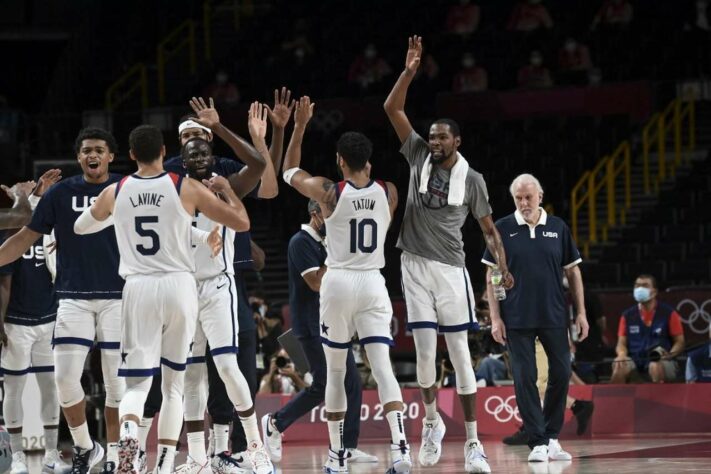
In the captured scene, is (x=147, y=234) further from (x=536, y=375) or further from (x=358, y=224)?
(x=536, y=375)

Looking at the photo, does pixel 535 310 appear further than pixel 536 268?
No

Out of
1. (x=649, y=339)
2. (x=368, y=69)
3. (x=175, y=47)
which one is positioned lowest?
(x=649, y=339)

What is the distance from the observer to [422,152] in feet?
37.9

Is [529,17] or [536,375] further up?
[529,17]

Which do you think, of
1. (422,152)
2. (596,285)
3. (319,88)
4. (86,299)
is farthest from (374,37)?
(86,299)

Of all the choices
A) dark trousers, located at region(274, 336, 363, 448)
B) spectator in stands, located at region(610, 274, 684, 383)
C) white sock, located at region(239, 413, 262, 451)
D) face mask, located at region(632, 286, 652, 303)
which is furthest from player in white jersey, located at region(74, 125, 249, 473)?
spectator in stands, located at region(610, 274, 684, 383)

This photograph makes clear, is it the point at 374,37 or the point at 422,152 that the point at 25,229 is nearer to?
the point at 422,152

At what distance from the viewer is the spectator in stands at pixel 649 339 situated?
16328mm

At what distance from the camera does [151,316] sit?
9.12 meters

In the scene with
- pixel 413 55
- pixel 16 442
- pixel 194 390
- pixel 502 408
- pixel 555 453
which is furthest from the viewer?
pixel 502 408

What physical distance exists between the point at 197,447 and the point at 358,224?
2055mm

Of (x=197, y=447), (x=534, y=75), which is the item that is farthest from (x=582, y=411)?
(x=534, y=75)

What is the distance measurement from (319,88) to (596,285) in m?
7.79

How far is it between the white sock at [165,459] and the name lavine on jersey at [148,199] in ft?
5.46
